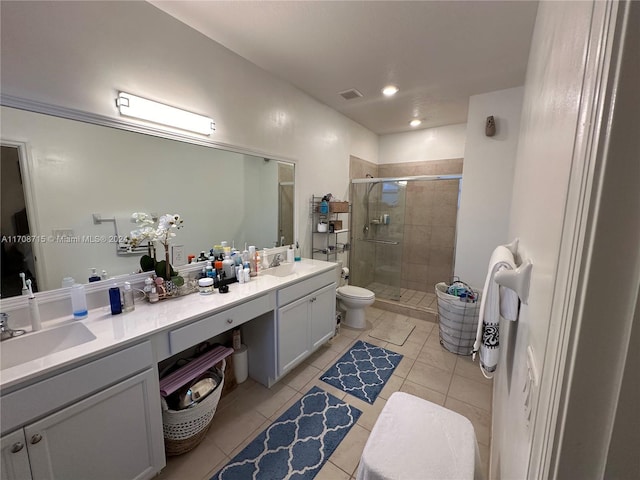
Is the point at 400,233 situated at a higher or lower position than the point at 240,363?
higher

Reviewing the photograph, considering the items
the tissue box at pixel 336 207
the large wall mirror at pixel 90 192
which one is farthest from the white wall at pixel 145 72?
the tissue box at pixel 336 207

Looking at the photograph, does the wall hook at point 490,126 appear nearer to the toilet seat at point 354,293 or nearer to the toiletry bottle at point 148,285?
the toilet seat at point 354,293

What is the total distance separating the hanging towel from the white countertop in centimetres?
130

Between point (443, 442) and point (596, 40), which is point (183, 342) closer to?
point (443, 442)

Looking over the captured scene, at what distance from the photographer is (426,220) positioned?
393 cm

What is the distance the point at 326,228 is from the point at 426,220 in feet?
5.92

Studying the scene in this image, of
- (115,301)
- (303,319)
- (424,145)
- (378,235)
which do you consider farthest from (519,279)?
(424,145)

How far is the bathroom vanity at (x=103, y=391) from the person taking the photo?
93cm

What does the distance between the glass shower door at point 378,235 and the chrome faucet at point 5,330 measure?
319 cm

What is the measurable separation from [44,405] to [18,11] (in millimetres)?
1660

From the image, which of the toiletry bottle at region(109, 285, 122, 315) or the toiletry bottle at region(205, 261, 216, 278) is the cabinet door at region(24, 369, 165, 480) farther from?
the toiletry bottle at region(205, 261, 216, 278)

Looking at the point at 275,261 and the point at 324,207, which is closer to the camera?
the point at 275,261

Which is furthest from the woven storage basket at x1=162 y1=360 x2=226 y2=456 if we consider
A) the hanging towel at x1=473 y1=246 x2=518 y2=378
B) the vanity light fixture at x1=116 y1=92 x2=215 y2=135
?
the vanity light fixture at x1=116 y1=92 x2=215 y2=135

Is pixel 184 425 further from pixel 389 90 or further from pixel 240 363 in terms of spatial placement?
pixel 389 90
